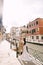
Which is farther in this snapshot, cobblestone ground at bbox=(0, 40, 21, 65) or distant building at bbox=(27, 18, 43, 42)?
cobblestone ground at bbox=(0, 40, 21, 65)

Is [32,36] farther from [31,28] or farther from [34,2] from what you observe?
[34,2]

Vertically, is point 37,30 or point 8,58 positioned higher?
point 37,30

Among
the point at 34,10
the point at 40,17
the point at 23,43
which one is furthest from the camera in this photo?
the point at 23,43

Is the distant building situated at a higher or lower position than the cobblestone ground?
higher

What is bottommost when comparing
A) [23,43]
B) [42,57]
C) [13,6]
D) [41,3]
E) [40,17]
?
[42,57]

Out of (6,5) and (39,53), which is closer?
(39,53)

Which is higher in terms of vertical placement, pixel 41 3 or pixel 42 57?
pixel 41 3

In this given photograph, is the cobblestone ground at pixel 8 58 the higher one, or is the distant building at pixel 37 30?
the distant building at pixel 37 30

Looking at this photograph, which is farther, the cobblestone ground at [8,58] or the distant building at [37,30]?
the cobblestone ground at [8,58]

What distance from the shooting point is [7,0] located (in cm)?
441

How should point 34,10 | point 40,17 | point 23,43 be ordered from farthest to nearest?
point 23,43
point 34,10
point 40,17

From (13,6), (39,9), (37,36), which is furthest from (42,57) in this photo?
(13,6)

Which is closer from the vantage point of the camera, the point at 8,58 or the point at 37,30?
the point at 37,30

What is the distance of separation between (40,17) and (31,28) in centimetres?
31
